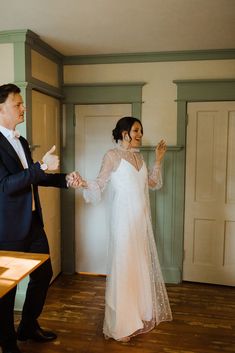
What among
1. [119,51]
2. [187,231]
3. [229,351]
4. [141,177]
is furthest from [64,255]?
[119,51]

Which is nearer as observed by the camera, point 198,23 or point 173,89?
point 198,23

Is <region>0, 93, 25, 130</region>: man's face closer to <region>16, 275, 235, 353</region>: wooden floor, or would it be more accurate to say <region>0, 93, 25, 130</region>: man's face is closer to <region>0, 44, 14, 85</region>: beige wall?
<region>0, 44, 14, 85</region>: beige wall

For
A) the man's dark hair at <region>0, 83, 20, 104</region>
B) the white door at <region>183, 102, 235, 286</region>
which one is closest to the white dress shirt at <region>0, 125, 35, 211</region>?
the man's dark hair at <region>0, 83, 20, 104</region>

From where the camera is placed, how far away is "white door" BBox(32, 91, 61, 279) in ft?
9.92

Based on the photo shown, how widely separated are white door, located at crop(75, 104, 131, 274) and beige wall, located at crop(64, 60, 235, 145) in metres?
0.25

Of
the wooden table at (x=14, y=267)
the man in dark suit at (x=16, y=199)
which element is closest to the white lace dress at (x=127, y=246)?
the man in dark suit at (x=16, y=199)

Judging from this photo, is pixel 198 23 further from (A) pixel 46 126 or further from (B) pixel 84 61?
(A) pixel 46 126

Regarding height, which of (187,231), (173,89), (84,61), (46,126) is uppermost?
(84,61)

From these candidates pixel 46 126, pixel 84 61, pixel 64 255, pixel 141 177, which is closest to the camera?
pixel 141 177

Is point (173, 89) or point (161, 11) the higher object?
point (161, 11)

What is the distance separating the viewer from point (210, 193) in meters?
3.42

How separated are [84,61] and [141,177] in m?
1.60

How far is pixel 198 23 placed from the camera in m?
2.54

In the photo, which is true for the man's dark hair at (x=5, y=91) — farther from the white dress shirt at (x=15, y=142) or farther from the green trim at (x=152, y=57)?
the green trim at (x=152, y=57)
